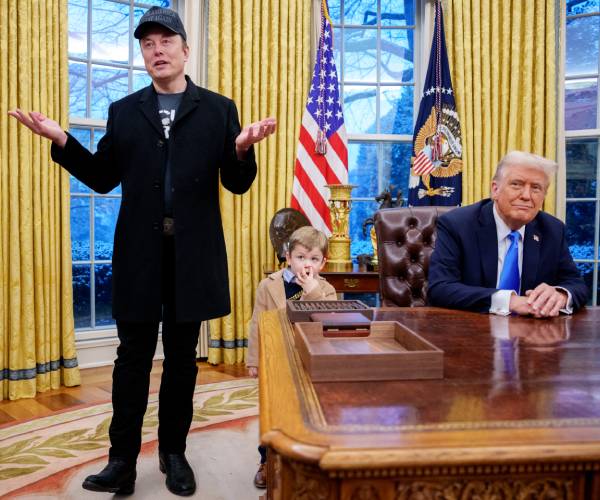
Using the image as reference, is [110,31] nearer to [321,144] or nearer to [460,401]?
[321,144]

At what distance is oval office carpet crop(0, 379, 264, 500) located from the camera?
221 centimetres

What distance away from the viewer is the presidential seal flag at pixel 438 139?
14.8 ft

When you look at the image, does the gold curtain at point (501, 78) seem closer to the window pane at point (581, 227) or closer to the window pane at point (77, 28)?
the window pane at point (581, 227)

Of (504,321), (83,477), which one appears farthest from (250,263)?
(504,321)

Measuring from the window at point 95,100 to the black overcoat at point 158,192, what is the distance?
224cm

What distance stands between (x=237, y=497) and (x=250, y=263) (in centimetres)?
247

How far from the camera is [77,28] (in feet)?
13.7

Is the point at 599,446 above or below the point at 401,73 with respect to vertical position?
below

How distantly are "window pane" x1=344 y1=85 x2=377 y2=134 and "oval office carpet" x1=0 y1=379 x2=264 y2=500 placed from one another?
260 cm

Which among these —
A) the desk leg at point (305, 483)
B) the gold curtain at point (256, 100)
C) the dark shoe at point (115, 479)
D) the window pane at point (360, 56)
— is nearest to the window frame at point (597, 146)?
the window pane at point (360, 56)

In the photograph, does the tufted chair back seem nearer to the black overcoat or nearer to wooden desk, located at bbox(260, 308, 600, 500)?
the black overcoat

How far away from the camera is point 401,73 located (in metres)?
4.95

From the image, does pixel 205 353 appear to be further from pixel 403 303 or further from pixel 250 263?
pixel 403 303

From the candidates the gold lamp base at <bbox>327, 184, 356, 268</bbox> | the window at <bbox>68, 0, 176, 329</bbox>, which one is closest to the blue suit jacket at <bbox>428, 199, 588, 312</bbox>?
the gold lamp base at <bbox>327, 184, 356, 268</bbox>
